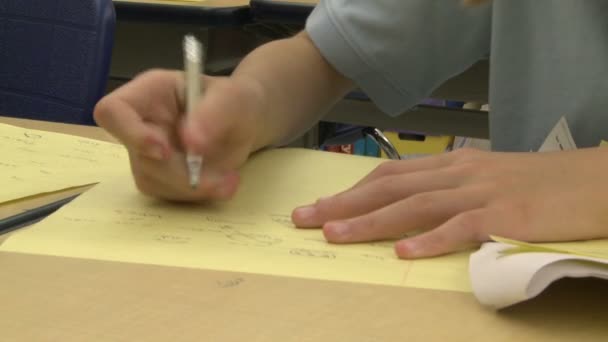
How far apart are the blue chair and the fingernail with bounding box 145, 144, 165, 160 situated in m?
0.61

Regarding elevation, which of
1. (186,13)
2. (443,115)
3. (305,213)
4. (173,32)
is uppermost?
(305,213)

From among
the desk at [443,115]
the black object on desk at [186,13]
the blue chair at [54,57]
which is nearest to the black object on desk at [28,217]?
the blue chair at [54,57]

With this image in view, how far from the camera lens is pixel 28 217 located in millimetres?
603

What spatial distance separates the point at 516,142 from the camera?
2.99 feet

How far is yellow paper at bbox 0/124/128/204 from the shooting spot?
69cm

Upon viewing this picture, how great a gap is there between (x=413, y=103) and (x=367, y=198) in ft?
1.41

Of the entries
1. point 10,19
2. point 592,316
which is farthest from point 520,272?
point 10,19

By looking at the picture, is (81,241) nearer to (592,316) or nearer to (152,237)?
(152,237)

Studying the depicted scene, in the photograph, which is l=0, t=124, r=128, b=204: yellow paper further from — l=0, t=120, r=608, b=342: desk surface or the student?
l=0, t=120, r=608, b=342: desk surface

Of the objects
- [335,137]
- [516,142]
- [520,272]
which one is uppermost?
[520,272]

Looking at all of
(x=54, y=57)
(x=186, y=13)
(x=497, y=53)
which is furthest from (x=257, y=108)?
(x=186, y=13)

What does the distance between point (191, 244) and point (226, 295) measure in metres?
0.09

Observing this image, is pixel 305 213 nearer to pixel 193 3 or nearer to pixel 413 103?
pixel 413 103

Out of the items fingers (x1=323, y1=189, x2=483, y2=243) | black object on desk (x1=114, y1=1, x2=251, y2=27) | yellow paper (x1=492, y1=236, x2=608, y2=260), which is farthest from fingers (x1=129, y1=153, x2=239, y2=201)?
black object on desk (x1=114, y1=1, x2=251, y2=27)
